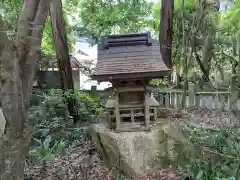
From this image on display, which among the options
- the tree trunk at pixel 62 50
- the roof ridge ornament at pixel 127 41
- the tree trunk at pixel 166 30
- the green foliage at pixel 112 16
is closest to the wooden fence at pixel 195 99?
the tree trunk at pixel 166 30

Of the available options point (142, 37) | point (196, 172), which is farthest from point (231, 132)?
point (142, 37)

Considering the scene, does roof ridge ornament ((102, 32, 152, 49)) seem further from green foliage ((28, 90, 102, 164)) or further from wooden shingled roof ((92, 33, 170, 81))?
green foliage ((28, 90, 102, 164))

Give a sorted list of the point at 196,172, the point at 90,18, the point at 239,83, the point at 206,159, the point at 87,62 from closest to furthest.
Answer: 1. the point at 196,172
2. the point at 206,159
3. the point at 239,83
4. the point at 90,18
5. the point at 87,62

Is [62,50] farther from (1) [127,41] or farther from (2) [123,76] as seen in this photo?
(2) [123,76]

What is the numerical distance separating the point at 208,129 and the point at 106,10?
22.8ft

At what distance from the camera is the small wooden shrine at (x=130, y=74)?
4.69 meters

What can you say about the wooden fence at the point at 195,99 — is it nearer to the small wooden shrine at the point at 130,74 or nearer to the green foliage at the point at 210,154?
the green foliage at the point at 210,154

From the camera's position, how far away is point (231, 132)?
197 inches

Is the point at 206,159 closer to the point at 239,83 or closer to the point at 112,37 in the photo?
the point at 239,83

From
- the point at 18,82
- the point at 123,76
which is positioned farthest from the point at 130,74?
the point at 18,82

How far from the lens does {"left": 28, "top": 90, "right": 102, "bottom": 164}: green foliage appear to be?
5.11 m

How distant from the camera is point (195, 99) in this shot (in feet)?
26.9

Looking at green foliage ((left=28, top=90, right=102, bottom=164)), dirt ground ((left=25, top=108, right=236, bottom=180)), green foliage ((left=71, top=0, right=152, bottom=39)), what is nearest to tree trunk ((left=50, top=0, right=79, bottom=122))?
green foliage ((left=28, top=90, right=102, bottom=164))

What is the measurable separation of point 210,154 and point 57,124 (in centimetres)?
332
